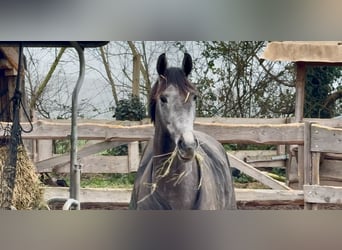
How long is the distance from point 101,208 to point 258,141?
36.6 inches

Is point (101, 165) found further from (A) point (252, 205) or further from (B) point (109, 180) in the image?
(A) point (252, 205)

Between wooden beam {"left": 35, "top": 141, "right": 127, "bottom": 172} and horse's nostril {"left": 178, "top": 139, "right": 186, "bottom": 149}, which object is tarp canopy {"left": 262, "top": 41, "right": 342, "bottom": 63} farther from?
wooden beam {"left": 35, "top": 141, "right": 127, "bottom": 172}

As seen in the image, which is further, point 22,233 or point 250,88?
point 22,233

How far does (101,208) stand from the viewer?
2.73m

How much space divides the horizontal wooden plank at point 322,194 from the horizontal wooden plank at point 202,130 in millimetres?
261

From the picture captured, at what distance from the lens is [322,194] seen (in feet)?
8.81

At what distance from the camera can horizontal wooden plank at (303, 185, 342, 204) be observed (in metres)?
2.67

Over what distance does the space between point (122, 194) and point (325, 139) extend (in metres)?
1.14

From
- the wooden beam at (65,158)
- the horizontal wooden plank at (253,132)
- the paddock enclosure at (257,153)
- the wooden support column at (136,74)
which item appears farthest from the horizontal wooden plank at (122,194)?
the wooden support column at (136,74)

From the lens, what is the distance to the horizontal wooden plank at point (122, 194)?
2660 millimetres

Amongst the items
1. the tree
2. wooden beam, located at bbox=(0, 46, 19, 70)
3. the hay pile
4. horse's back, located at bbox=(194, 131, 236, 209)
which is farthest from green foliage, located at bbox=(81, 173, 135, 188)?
wooden beam, located at bbox=(0, 46, 19, 70)
